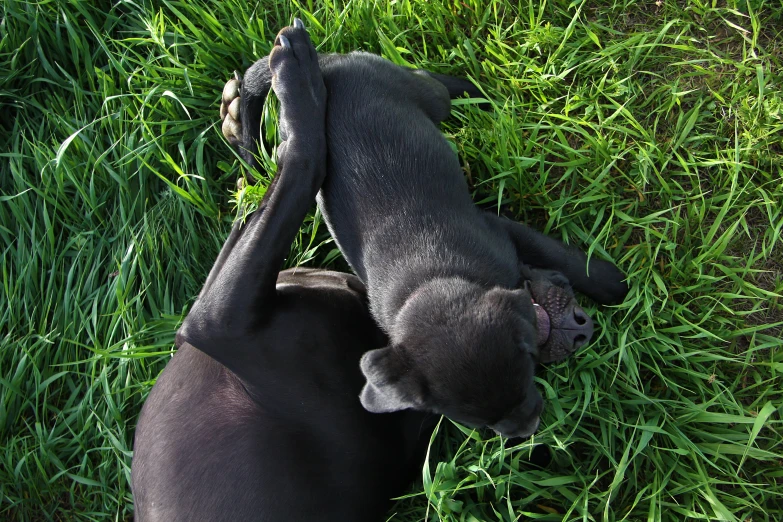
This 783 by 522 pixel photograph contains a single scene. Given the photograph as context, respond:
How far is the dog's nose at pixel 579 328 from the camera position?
2914mm

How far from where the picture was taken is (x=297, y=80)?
2951mm

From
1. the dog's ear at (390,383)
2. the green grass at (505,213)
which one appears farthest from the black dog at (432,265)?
the green grass at (505,213)

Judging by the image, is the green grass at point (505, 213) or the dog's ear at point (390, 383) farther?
the green grass at point (505, 213)

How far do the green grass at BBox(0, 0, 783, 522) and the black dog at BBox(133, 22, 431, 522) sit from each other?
1.35 ft

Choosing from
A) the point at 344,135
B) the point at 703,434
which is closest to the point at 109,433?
the point at 344,135

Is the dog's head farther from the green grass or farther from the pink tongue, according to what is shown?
the green grass

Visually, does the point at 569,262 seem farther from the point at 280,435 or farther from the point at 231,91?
the point at 231,91

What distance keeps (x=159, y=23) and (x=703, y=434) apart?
3488mm

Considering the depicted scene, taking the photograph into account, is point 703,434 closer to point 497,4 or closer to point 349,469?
point 349,469

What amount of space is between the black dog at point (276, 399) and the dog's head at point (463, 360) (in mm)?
402

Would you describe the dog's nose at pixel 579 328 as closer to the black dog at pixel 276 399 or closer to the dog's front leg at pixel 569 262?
the dog's front leg at pixel 569 262

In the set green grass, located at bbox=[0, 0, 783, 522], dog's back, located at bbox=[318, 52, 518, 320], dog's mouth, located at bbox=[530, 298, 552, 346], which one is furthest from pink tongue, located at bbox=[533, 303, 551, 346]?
green grass, located at bbox=[0, 0, 783, 522]

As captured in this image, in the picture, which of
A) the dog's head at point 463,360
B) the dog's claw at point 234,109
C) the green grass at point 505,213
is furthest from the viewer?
the dog's claw at point 234,109

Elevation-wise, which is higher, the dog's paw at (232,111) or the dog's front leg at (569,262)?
the dog's paw at (232,111)
